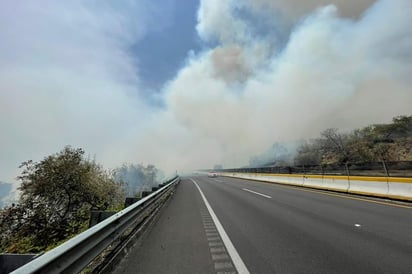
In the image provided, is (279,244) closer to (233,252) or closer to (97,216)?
(233,252)

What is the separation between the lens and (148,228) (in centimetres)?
745

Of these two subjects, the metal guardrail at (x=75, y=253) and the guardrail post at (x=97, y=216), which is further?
the guardrail post at (x=97, y=216)

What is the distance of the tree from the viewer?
1482 cm

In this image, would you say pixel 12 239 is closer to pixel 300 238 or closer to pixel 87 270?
pixel 87 270

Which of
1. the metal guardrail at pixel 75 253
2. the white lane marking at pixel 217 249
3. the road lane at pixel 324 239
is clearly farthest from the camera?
the white lane marking at pixel 217 249

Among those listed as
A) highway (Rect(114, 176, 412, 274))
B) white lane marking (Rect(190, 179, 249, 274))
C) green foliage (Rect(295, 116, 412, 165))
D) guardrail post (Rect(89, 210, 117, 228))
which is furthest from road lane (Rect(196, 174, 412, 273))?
green foliage (Rect(295, 116, 412, 165))

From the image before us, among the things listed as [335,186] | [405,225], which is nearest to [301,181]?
[335,186]

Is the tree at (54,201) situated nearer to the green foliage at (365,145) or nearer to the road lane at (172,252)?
the road lane at (172,252)

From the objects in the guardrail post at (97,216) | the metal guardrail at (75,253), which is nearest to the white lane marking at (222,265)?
the metal guardrail at (75,253)

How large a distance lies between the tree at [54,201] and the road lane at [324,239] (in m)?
10.9

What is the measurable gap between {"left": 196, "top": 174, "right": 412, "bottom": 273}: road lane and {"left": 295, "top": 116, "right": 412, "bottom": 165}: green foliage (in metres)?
46.3

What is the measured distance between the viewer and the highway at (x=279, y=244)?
420cm

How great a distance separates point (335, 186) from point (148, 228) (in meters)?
13.4

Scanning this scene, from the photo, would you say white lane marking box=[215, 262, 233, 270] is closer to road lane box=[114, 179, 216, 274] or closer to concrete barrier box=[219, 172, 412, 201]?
road lane box=[114, 179, 216, 274]
